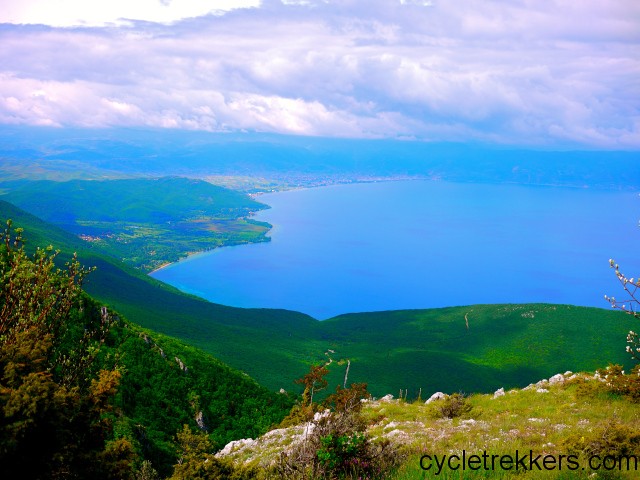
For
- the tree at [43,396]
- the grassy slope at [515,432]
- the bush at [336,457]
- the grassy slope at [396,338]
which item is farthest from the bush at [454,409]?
the grassy slope at [396,338]

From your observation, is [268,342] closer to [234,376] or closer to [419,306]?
[234,376]

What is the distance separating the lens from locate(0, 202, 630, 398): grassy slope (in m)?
93.6

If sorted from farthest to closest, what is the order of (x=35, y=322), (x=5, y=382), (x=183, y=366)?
(x=183, y=366), (x=35, y=322), (x=5, y=382)

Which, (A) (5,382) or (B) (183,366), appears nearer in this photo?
(A) (5,382)

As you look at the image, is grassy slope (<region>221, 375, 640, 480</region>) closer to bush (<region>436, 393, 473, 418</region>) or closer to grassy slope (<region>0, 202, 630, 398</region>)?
bush (<region>436, 393, 473, 418</region>)

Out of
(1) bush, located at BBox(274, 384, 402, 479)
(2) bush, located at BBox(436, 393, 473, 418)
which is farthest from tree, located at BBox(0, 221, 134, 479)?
(2) bush, located at BBox(436, 393, 473, 418)

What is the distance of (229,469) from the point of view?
1256 cm

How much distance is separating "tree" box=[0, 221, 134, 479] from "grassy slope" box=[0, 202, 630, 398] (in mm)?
75823

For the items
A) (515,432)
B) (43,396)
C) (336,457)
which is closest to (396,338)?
(515,432)

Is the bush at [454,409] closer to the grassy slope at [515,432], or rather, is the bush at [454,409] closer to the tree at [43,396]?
the grassy slope at [515,432]

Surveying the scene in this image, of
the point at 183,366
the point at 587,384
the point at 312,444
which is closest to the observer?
the point at 312,444

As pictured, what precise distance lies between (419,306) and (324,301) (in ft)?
135

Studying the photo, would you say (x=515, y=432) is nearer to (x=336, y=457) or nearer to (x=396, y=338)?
(x=336, y=457)

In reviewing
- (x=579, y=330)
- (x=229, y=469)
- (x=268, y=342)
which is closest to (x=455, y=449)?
(x=229, y=469)
